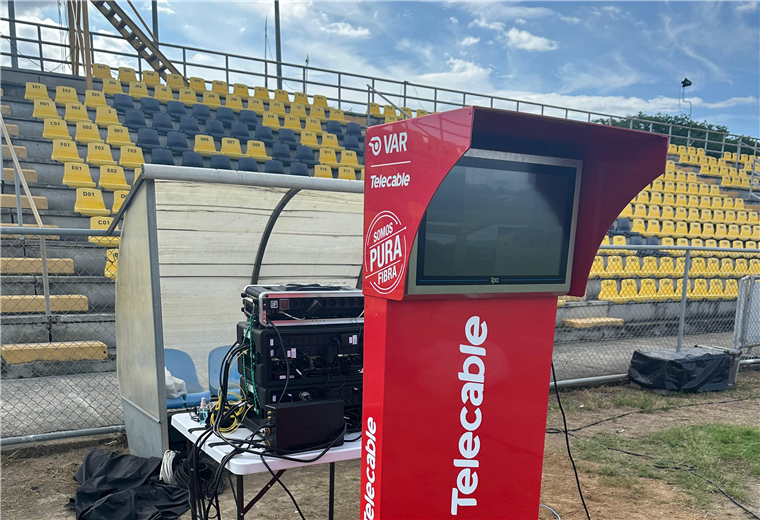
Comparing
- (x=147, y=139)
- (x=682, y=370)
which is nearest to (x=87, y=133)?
(x=147, y=139)

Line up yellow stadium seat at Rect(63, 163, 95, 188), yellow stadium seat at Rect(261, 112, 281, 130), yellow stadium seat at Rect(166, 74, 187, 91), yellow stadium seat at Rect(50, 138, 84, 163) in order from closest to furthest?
yellow stadium seat at Rect(63, 163, 95, 188), yellow stadium seat at Rect(50, 138, 84, 163), yellow stadium seat at Rect(261, 112, 281, 130), yellow stadium seat at Rect(166, 74, 187, 91)

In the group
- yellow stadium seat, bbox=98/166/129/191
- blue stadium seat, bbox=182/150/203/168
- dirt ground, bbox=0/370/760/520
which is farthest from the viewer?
blue stadium seat, bbox=182/150/203/168

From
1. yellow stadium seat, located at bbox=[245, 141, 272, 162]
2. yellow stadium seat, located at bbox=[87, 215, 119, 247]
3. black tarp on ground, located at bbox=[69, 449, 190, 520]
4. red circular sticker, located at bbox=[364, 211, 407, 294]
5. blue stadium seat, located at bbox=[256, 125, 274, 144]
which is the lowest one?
black tarp on ground, located at bbox=[69, 449, 190, 520]

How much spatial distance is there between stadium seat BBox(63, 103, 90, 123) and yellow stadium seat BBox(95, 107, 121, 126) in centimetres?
20

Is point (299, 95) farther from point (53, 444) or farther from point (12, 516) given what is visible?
point (12, 516)

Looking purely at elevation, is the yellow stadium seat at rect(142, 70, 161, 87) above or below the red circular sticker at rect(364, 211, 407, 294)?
above

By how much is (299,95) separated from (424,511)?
1413 centimetres

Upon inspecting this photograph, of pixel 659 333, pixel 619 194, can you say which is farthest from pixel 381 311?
pixel 659 333

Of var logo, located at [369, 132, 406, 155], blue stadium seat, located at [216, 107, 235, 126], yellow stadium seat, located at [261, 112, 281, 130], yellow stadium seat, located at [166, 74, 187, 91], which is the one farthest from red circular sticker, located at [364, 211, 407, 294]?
yellow stadium seat, located at [166, 74, 187, 91]

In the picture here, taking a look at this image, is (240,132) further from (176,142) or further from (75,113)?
(75,113)

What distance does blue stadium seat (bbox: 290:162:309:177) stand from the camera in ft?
36.1

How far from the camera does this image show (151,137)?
1046cm

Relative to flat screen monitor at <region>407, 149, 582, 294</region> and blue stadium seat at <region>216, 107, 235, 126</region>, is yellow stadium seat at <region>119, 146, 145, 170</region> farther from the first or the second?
flat screen monitor at <region>407, 149, 582, 294</region>

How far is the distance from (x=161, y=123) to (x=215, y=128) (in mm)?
1119
